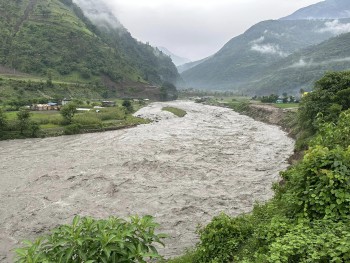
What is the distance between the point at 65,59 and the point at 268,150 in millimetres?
149347

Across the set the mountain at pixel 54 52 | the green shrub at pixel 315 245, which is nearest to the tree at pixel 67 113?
the green shrub at pixel 315 245

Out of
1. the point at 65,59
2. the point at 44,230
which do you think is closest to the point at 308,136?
the point at 44,230

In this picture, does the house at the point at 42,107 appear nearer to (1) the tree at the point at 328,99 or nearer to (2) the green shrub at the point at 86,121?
(2) the green shrub at the point at 86,121

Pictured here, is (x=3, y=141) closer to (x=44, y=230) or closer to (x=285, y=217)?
(x=44, y=230)

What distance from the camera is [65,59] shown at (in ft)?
552

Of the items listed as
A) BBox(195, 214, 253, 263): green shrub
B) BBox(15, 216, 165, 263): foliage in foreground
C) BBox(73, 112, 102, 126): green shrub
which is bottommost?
BBox(73, 112, 102, 126): green shrub

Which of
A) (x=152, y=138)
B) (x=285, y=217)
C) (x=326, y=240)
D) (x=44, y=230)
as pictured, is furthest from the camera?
(x=152, y=138)

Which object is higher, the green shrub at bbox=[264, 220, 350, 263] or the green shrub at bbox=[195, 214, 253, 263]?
the green shrub at bbox=[264, 220, 350, 263]

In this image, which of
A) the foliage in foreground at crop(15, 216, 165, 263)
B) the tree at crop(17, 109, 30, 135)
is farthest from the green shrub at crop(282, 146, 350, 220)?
the tree at crop(17, 109, 30, 135)

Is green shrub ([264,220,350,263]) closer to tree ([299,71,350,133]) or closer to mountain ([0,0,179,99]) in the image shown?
tree ([299,71,350,133])

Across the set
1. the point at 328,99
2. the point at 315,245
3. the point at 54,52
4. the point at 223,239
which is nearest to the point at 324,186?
the point at 315,245

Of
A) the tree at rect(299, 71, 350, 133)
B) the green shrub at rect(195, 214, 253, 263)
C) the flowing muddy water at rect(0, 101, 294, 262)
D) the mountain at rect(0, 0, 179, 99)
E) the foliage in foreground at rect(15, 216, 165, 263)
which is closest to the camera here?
the foliage in foreground at rect(15, 216, 165, 263)

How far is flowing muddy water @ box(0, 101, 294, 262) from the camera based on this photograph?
2212cm

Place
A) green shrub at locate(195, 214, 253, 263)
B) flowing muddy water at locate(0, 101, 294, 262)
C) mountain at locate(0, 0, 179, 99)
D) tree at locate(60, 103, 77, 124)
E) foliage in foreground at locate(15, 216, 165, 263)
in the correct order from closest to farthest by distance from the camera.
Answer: foliage in foreground at locate(15, 216, 165, 263)
green shrub at locate(195, 214, 253, 263)
flowing muddy water at locate(0, 101, 294, 262)
tree at locate(60, 103, 77, 124)
mountain at locate(0, 0, 179, 99)
